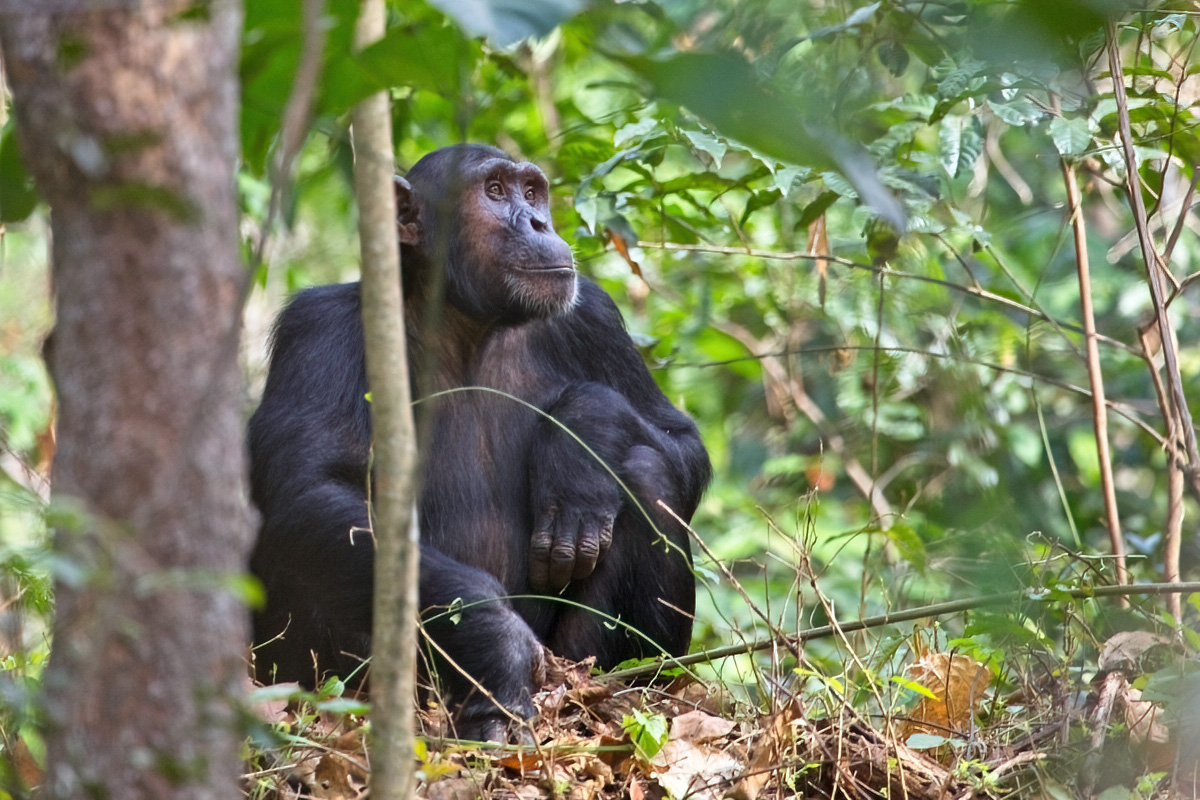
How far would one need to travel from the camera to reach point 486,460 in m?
4.25

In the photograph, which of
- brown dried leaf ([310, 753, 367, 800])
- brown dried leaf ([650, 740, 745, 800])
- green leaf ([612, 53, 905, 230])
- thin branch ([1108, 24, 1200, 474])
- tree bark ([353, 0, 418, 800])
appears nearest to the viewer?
green leaf ([612, 53, 905, 230])

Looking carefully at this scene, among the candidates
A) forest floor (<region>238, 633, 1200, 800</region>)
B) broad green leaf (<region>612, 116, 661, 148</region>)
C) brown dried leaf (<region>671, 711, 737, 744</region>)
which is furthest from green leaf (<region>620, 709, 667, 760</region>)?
broad green leaf (<region>612, 116, 661, 148</region>)

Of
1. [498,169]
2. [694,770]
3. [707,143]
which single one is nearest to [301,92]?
[694,770]

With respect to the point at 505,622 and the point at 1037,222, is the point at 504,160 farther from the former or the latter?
the point at 1037,222

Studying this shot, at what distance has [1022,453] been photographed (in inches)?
272

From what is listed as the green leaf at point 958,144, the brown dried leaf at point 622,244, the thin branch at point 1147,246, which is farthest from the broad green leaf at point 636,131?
the thin branch at point 1147,246

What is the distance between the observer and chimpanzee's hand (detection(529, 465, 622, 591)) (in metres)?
3.98

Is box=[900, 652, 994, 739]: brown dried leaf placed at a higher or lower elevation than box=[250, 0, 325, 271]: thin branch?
lower

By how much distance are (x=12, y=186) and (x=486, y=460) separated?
7.34 feet

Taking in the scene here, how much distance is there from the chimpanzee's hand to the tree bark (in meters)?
2.11

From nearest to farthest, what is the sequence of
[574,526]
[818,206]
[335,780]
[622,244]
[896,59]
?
[335,780] < [896,59] < [574,526] < [818,206] < [622,244]

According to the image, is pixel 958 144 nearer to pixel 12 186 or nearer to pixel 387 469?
pixel 387 469

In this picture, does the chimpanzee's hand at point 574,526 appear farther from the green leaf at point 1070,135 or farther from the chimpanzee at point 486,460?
the green leaf at point 1070,135

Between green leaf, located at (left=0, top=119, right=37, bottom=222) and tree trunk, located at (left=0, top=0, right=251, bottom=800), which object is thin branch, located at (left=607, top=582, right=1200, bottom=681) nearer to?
tree trunk, located at (left=0, top=0, right=251, bottom=800)
